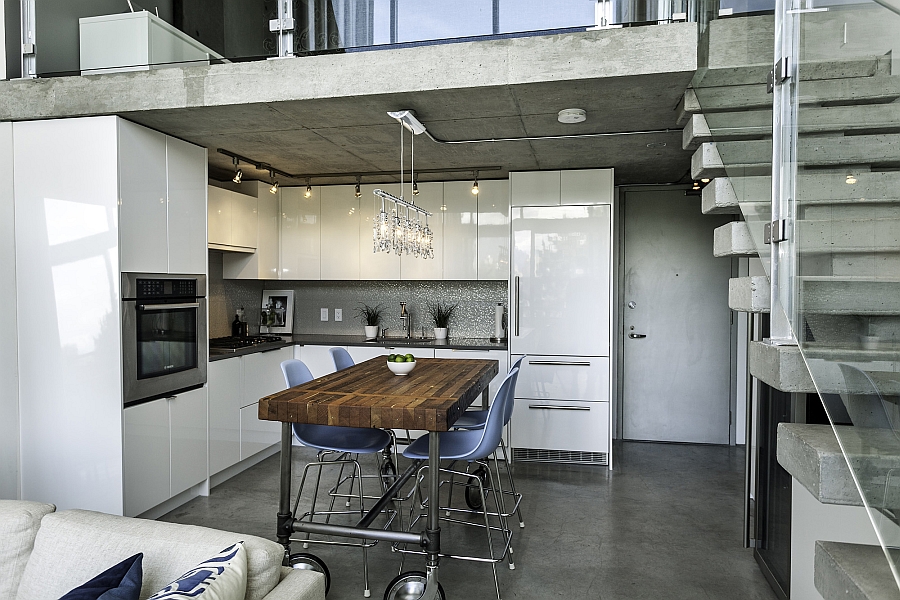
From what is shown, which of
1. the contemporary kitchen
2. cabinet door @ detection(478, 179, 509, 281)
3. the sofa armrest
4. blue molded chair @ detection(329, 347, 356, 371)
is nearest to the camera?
the sofa armrest

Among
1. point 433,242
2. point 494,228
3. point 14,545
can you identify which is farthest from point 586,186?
point 14,545

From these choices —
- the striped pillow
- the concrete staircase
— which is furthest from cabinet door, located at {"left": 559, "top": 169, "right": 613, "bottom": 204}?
the striped pillow

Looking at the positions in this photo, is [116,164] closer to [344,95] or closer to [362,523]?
[344,95]

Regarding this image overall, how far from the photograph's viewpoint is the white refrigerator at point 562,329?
509 centimetres

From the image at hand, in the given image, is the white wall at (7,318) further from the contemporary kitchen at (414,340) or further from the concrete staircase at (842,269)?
the concrete staircase at (842,269)

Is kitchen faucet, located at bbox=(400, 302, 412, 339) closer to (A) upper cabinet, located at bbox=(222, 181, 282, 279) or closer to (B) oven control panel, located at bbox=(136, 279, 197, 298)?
(A) upper cabinet, located at bbox=(222, 181, 282, 279)

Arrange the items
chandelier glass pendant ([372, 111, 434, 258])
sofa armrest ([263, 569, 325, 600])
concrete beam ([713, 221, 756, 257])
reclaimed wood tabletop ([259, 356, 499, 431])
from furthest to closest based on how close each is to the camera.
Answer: chandelier glass pendant ([372, 111, 434, 258]) → reclaimed wood tabletop ([259, 356, 499, 431]) → concrete beam ([713, 221, 756, 257]) → sofa armrest ([263, 569, 325, 600])

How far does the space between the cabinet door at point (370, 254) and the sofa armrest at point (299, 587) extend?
4.21 metres

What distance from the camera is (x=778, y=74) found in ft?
6.51

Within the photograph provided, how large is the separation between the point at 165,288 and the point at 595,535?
3011mm

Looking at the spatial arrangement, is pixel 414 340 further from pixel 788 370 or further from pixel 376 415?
pixel 788 370

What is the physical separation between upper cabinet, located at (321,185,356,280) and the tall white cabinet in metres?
2.41

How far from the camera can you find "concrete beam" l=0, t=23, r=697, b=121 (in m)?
2.83

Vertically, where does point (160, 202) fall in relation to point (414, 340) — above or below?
above
